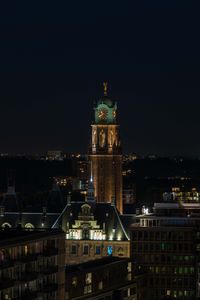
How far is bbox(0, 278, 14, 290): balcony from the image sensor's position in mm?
130875

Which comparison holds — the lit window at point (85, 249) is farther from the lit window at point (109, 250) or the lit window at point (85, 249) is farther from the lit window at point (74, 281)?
the lit window at point (74, 281)

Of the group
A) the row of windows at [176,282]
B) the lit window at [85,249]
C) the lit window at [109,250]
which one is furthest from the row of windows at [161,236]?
the lit window at [85,249]

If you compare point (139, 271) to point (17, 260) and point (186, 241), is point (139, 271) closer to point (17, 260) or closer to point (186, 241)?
point (186, 241)

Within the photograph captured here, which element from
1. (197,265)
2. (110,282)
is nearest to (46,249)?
(110,282)

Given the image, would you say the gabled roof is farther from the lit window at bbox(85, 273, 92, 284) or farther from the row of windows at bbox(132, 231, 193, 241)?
the lit window at bbox(85, 273, 92, 284)

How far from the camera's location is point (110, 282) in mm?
169250

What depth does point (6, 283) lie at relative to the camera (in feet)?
431

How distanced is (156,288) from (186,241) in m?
6.92

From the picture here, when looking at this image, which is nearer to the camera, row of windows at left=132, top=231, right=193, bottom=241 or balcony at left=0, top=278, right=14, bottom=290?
balcony at left=0, top=278, right=14, bottom=290

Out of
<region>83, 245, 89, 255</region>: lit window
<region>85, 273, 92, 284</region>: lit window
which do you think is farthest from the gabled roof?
<region>85, 273, 92, 284</region>: lit window

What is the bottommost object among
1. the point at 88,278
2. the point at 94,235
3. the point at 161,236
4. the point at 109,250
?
the point at 88,278

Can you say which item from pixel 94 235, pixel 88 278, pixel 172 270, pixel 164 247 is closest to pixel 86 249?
pixel 94 235

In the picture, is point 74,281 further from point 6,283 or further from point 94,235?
point 94,235

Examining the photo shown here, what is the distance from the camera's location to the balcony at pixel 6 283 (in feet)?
429
